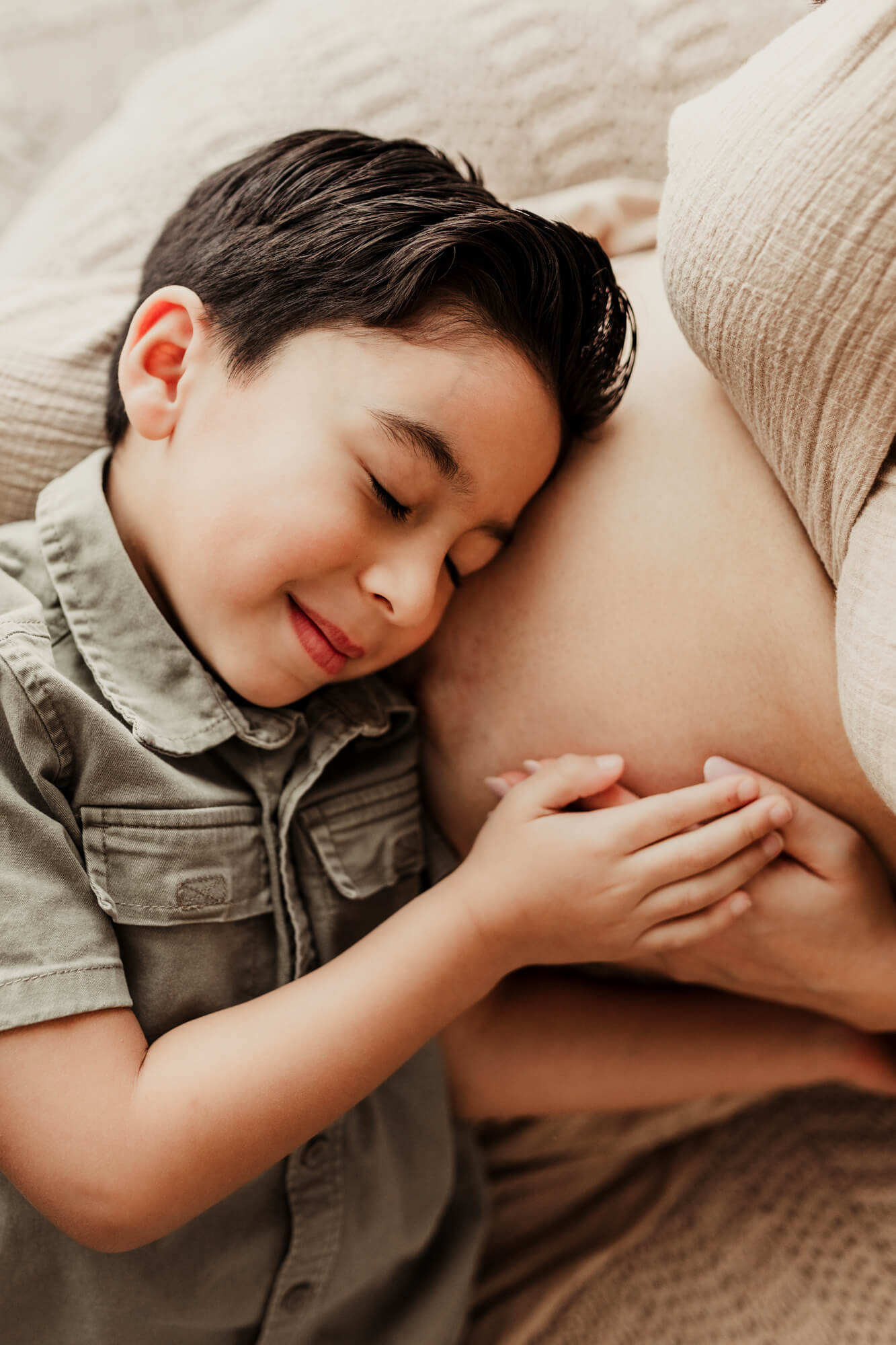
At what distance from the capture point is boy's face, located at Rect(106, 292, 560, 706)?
0.70 meters

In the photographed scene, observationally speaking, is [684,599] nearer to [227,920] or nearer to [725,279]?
[725,279]

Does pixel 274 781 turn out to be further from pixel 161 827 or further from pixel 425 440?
pixel 425 440

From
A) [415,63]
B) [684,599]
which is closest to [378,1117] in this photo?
[684,599]

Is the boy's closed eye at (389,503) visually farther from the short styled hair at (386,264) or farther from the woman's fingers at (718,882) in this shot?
the woman's fingers at (718,882)

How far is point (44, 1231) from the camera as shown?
2.30ft

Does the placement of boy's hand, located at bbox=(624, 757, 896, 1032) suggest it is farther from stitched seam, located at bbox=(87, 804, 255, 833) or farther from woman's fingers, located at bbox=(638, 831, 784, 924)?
stitched seam, located at bbox=(87, 804, 255, 833)

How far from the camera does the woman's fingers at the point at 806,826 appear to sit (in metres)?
0.72

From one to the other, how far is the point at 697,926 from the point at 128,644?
18.8 inches

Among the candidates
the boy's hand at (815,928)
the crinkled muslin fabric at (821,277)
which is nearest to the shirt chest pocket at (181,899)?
the boy's hand at (815,928)

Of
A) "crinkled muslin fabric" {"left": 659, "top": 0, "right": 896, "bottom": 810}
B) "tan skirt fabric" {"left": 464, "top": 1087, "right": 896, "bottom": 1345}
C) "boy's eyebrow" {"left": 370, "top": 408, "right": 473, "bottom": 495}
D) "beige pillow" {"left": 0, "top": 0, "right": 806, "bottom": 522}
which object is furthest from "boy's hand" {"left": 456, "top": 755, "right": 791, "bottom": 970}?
"beige pillow" {"left": 0, "top": 0, "right": 806, "bottom": 522}

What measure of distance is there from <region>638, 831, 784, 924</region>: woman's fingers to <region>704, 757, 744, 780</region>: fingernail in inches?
2.1

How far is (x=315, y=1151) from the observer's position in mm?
814

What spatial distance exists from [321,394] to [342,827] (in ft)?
1.12

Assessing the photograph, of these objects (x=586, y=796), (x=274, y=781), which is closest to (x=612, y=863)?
(x=586, y=796)
